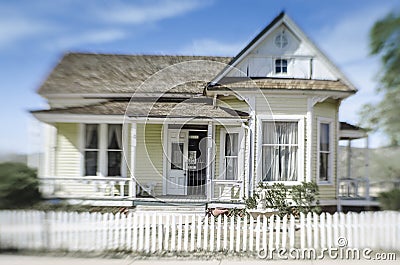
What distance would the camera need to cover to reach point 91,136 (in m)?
8.84

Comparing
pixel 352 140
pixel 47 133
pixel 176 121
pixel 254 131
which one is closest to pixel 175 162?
pixel 176 121

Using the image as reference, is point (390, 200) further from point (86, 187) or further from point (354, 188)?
point (86, 187)

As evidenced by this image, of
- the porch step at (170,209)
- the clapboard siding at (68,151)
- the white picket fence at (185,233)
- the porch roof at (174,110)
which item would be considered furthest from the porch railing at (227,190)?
the clapboard siding at (68,151)

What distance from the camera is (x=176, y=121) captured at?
9039 millimetres

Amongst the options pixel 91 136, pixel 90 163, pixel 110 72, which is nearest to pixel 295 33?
pixel 110 72

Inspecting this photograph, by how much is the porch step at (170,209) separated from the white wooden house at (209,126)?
6.6 inches

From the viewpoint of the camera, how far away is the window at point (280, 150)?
29.0 ft

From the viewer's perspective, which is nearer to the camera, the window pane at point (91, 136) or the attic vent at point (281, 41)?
Result: the attic vent at point (281, 41)

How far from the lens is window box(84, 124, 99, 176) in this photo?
8.38 m

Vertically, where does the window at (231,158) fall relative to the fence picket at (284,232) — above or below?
above

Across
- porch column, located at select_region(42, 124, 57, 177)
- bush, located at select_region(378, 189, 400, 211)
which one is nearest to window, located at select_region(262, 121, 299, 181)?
bush, located at select_region(378, 189, 400, 211)

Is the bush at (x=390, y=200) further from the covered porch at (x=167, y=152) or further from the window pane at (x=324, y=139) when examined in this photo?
the covered porch at (x=167, y=152)

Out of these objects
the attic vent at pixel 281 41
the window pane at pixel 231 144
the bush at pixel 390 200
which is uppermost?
the attic vent at pixel 281 41

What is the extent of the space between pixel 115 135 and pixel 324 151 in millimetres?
4288
